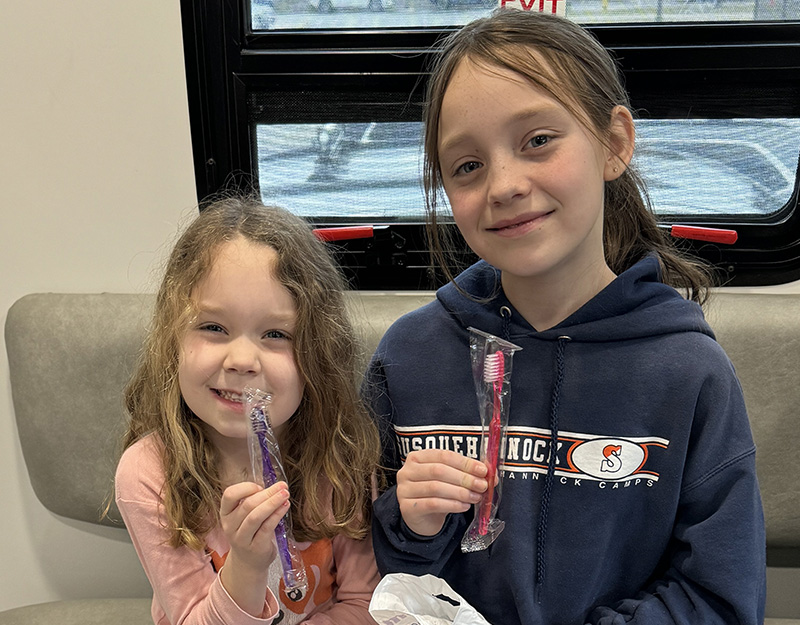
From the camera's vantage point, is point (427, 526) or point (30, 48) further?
point (30, 48)

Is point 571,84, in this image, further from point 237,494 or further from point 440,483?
point 237,494

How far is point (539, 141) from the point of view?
3.38ft

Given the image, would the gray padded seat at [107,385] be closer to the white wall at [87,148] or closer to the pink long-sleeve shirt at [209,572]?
the white wall at [87,148]

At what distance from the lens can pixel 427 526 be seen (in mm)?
1083

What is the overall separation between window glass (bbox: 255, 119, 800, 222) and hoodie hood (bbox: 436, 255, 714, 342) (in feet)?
1.89

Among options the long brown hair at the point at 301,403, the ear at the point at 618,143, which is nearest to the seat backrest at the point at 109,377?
the long brown hair at the point at 301,403

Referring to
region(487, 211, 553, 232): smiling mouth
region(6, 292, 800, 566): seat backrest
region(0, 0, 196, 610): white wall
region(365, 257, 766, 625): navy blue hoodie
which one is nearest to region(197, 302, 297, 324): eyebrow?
region(365, 257, 766, 625): navy blue hoodie

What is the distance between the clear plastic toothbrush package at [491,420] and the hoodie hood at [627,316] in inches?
3.3

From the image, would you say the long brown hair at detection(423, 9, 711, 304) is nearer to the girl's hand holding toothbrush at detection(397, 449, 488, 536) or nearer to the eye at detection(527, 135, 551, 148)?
the eye at detection(527, 135, 551, 148)

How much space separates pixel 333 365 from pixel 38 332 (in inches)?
32.0

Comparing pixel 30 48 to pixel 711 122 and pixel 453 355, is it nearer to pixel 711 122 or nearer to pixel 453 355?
pixel 453 355

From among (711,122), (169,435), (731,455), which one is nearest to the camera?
(731,455)

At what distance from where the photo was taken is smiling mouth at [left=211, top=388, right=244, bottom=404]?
43.4 inches

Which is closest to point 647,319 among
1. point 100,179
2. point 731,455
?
point 731,455
